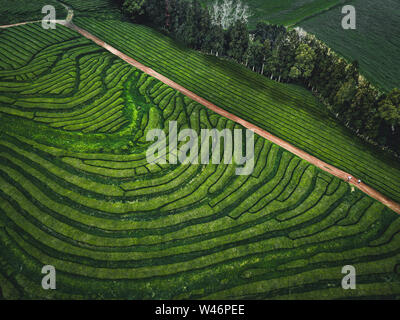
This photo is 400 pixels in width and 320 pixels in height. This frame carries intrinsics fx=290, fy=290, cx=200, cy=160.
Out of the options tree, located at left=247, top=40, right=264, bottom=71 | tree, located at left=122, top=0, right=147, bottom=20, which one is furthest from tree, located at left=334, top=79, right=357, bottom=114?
tree, located at left=122, top=0, right=147, bottom=20

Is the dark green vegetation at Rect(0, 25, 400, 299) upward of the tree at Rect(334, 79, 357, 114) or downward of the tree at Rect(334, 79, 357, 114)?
downward

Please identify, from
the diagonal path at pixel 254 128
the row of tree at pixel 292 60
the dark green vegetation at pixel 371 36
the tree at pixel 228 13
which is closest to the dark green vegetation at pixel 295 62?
the row of tree at pixel 292 60

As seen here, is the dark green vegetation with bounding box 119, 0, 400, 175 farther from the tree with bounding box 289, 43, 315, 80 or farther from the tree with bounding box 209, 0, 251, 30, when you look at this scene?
the tree with bounding box 209, 0, 251, 30

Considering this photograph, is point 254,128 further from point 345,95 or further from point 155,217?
point 155,217

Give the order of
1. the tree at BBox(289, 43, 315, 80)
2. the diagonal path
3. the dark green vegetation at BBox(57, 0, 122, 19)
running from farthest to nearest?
1. the dark green vegetation at BBox(57, 0, 122, 19)
2. the tree at BBox(289, 43, 315, 80)
3. the diagonal path

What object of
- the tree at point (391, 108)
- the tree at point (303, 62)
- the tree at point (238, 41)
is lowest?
the tree at point (391, 108)

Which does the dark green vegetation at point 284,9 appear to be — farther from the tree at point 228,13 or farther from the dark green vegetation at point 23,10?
the dark green vegetation at point 23,10
